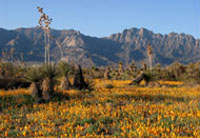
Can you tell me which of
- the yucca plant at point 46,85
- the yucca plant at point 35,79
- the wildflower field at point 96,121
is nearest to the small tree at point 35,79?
the yucca plant at point 35,79

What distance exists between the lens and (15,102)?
10.7 metres

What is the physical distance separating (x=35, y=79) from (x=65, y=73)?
323cm

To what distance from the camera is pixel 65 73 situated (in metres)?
15.7

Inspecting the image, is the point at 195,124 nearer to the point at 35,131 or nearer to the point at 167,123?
the point at 167,123

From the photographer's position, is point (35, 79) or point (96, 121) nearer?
point (96, 121)

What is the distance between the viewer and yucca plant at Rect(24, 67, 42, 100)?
11.6 metres

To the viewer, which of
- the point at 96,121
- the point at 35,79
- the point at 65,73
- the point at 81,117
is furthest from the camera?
the point at 65,73

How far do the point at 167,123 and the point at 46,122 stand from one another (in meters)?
3.49

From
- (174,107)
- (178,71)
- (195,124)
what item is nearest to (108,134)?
(195,124)

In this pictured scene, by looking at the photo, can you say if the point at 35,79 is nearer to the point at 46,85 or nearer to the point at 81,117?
the point at 46,85

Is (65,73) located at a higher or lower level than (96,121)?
higher

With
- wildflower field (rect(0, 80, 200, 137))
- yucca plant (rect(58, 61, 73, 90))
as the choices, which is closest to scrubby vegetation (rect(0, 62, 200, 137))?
wildflower field (rect(0, 80, 200, 137))

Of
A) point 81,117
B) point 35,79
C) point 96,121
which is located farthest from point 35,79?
point 96,121

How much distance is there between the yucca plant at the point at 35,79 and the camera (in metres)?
11.6
